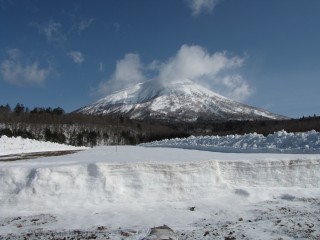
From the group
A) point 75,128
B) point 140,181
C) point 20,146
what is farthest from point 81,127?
point 140,181

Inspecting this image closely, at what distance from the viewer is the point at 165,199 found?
1631 cm

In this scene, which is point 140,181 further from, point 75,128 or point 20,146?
point 75,128

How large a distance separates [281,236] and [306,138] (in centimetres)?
1713

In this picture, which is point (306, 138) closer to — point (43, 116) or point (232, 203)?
point (232, 203)

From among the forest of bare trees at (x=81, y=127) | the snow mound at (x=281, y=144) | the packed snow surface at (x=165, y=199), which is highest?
the forest of bare trees at (x=81, y=127)

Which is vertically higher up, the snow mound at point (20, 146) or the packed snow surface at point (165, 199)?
the snow mound at point (20, 146)

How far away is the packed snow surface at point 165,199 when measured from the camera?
12664 millimetres

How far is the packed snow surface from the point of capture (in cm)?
1266

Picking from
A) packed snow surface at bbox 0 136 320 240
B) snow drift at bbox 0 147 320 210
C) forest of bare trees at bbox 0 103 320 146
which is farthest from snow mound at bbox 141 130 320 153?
forest of bare trees at bbox 0 103 320 146

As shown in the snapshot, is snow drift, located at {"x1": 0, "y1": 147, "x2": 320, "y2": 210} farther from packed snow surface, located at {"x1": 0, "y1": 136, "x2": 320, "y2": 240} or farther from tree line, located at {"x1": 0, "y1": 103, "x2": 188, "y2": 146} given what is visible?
tree line, located at {"x1": 0, "y1": 103, "x2": 188, "y2": 146}

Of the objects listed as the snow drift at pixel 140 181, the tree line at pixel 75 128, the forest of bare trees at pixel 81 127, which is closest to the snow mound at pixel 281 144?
the snow drift at pixel 140 181

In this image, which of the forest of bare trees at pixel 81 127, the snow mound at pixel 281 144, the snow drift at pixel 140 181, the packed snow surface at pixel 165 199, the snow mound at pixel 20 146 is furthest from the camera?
the forest of bare trees at pixel 81 127

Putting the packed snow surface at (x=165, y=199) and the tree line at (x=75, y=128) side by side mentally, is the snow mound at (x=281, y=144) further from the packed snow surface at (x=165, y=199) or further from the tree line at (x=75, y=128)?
the tree line at (x=75, y=128)

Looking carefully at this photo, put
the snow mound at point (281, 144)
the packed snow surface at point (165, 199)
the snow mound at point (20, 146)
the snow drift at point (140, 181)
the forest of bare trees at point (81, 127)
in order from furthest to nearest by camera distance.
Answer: the forest of bare trees at point (81, 127), the snow mound at point (20, 146), the snow mound at point (281, 144), the snow drift at point (140, 181), the packed snow surface at point (165, 199)
